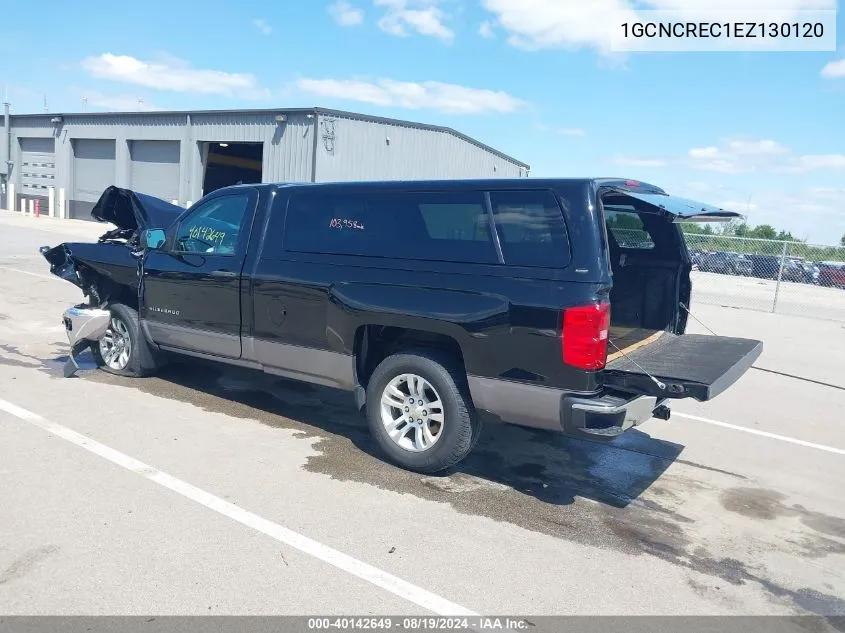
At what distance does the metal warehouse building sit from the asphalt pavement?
718 inches

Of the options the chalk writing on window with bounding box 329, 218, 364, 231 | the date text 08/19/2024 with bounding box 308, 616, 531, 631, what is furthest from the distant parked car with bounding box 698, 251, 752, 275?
the date text 08/19/2024 with bounding box 308, 616, 531, 631

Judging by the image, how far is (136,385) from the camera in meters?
6.99

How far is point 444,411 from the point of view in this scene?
4895mm

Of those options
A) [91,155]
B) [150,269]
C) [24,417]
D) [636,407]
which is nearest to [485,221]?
[636,407]

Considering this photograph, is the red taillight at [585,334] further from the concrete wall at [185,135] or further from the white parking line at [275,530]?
the concrete wall at [185,135]

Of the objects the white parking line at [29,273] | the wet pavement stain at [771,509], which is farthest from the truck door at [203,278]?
the white parking line at [29,273]

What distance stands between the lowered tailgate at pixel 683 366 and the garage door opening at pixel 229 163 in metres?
25.2

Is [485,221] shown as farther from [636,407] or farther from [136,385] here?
[136,385]

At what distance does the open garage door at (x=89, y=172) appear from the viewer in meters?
33.5

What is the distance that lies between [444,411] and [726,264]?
24.8m

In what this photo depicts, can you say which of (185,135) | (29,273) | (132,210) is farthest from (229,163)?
(132,210)

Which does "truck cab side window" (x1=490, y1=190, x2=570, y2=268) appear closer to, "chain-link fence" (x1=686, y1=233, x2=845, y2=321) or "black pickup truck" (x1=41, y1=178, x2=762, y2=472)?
"black pickup truck" (x1=41, y1=178, x2=762, y2=472)

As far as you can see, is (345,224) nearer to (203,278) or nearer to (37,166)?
(203,278)

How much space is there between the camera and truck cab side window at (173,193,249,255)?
6.16 meters
